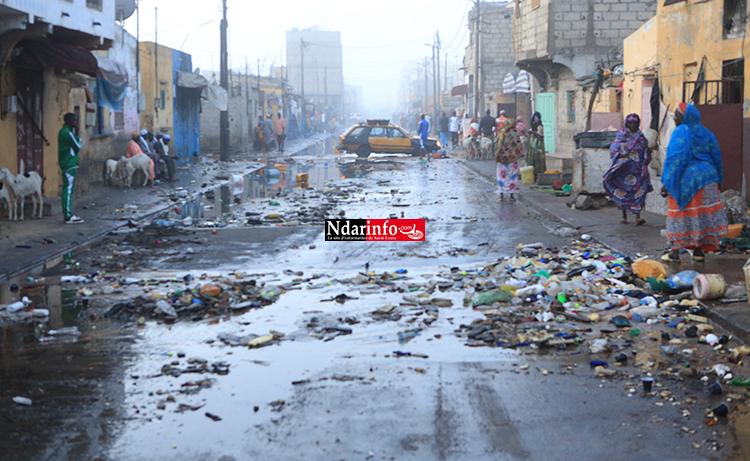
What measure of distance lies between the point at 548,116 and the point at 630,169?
62.1ft

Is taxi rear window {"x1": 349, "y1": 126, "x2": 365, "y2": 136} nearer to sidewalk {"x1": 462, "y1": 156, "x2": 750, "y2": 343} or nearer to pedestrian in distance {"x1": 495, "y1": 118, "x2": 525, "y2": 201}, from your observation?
sidewalk {"x1": 462, "y1": 156, "x2": 750, "y2": 343}

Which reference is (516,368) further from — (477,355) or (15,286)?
(15,286)

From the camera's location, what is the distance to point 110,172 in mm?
20125

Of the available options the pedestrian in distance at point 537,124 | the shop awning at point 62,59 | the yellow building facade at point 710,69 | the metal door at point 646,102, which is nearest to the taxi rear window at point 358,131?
the pedestrian in distance at point 537,124

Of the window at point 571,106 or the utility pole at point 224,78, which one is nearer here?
the window at point 571,106

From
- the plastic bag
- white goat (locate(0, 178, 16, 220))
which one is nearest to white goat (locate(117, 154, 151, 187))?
white goat (locate(0, 178, 16, 220))

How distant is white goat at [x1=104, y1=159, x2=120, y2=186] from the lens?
20094 millimetres

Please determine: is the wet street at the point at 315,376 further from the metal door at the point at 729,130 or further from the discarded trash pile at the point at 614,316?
the metal door at the point at 729,130

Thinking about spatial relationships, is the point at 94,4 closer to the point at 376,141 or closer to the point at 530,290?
the point at 530,290

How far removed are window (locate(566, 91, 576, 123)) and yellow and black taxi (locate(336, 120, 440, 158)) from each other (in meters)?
9.48

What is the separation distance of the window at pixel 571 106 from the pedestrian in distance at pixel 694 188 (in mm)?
18564

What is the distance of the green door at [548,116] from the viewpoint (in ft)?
97.4

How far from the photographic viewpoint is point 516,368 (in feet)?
17.9

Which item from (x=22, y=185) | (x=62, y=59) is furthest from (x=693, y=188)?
(x=62, y=59)
